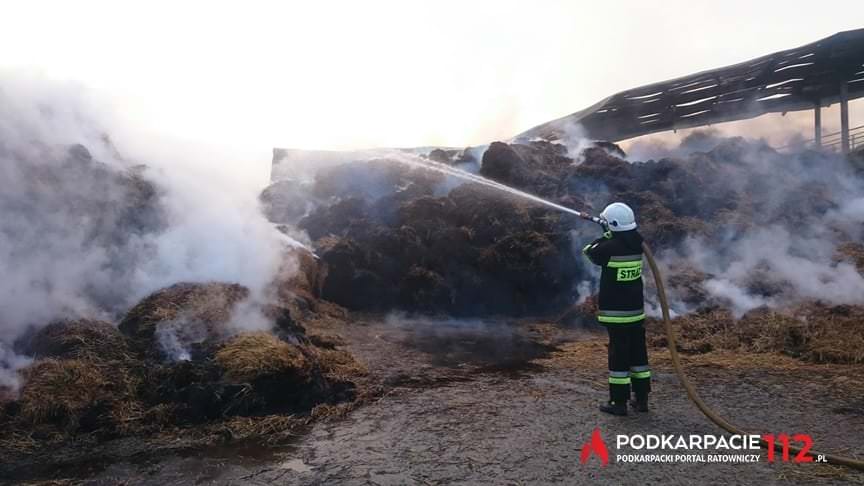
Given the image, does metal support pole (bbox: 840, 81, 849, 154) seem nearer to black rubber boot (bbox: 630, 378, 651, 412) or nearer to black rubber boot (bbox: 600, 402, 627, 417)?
black rubber boot (bbox: 630, 378, 651, 412)

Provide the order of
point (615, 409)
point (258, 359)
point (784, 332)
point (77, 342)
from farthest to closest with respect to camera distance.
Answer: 1. point (784, 332)
2. point (77, 342)
3. point (258, 359)
4. point (615, 409)

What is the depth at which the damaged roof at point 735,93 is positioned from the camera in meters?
16.3

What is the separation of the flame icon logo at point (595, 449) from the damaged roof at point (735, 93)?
17.3 m

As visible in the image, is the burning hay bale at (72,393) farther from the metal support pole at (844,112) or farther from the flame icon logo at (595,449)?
the metal support pole at (844,112)

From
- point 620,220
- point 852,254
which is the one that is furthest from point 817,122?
point 620,220

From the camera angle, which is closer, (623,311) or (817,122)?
(623,311)

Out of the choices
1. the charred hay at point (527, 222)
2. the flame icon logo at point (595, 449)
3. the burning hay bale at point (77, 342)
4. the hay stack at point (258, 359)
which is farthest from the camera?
the charred hay at point (527, 222)

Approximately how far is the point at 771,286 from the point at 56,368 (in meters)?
10.7

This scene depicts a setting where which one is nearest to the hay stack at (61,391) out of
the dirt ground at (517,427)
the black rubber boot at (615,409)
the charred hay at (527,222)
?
the dirt ground at (517,427)

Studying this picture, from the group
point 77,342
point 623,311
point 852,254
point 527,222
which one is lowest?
point 77,342

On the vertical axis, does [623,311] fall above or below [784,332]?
above

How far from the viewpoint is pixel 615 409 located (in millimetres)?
4516

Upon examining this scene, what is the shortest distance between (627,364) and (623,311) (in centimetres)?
47

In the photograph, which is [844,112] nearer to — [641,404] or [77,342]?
[641,404]
